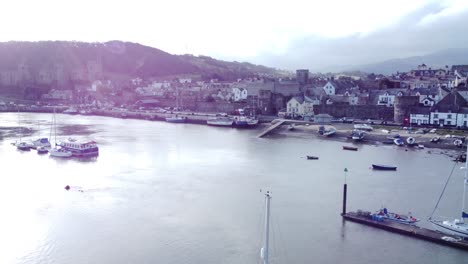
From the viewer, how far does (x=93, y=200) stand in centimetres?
1077

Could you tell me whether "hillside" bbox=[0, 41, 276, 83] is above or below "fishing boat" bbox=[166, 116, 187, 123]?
above

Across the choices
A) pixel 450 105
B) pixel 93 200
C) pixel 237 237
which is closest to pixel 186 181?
pixel 93 200

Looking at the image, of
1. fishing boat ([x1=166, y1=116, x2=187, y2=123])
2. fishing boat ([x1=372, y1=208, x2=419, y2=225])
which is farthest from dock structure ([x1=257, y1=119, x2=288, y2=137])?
fishing boat ([x1=372, y1=208, x2=419, y2=225])

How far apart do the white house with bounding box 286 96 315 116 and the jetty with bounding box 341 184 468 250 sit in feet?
59.6

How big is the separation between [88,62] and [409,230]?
53526 millimetres

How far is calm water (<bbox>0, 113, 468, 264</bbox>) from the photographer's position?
7.81 m

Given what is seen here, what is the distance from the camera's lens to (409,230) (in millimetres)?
8359

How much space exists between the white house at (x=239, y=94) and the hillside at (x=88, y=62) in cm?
1736

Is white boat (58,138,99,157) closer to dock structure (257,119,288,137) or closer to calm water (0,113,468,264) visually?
calm water (0,113,468,264)

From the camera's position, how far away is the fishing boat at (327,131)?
21.5 metres

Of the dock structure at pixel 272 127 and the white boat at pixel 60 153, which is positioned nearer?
the white boat at pixel 60 153

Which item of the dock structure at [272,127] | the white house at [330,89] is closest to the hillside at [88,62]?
the white house at [330,89]

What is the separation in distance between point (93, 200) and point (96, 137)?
12.2 m

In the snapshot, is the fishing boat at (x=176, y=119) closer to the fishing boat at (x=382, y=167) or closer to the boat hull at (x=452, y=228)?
the fishing boat at (x=382, y=167)
